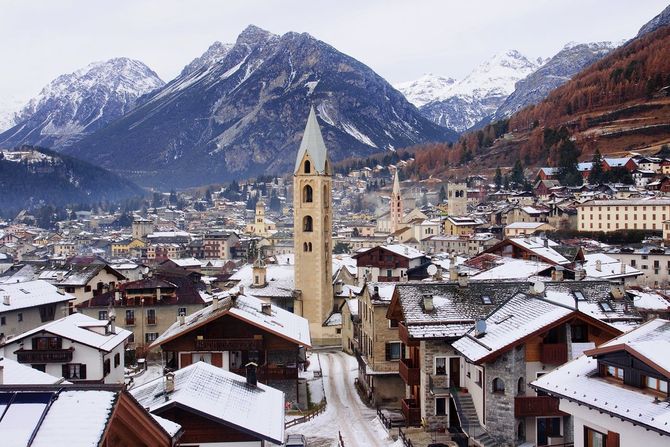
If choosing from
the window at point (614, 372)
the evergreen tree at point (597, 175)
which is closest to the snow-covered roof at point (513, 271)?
the window at point (614, 372)

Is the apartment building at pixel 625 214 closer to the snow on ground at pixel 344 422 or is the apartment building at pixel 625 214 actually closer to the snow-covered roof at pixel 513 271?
the snow-covered roof at pixel 513 271

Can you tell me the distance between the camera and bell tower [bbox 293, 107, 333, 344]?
68938mm

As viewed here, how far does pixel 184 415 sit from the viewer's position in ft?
76.4

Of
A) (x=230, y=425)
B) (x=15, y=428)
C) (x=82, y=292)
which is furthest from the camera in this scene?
(x=82, y=292)

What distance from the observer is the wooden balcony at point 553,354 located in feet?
91.5

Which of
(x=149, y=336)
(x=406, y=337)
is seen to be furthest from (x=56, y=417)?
(x=149, y=336)

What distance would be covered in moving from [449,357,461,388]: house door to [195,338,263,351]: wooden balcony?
10795 mm

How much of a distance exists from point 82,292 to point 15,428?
183 ft

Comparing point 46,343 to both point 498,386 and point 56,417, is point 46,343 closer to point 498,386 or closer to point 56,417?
point 498,386

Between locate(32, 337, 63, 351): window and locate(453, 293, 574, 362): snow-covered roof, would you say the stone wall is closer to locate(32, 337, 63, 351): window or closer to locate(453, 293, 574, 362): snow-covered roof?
locate(453, 293, 574, 362): snow-covered roof

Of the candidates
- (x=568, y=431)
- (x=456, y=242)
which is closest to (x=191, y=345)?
(x=568, y=431)

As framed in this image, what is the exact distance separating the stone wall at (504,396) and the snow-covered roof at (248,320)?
510 inches

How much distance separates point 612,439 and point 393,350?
22.6 meters

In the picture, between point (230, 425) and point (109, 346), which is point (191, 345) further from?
point (230, 425)
